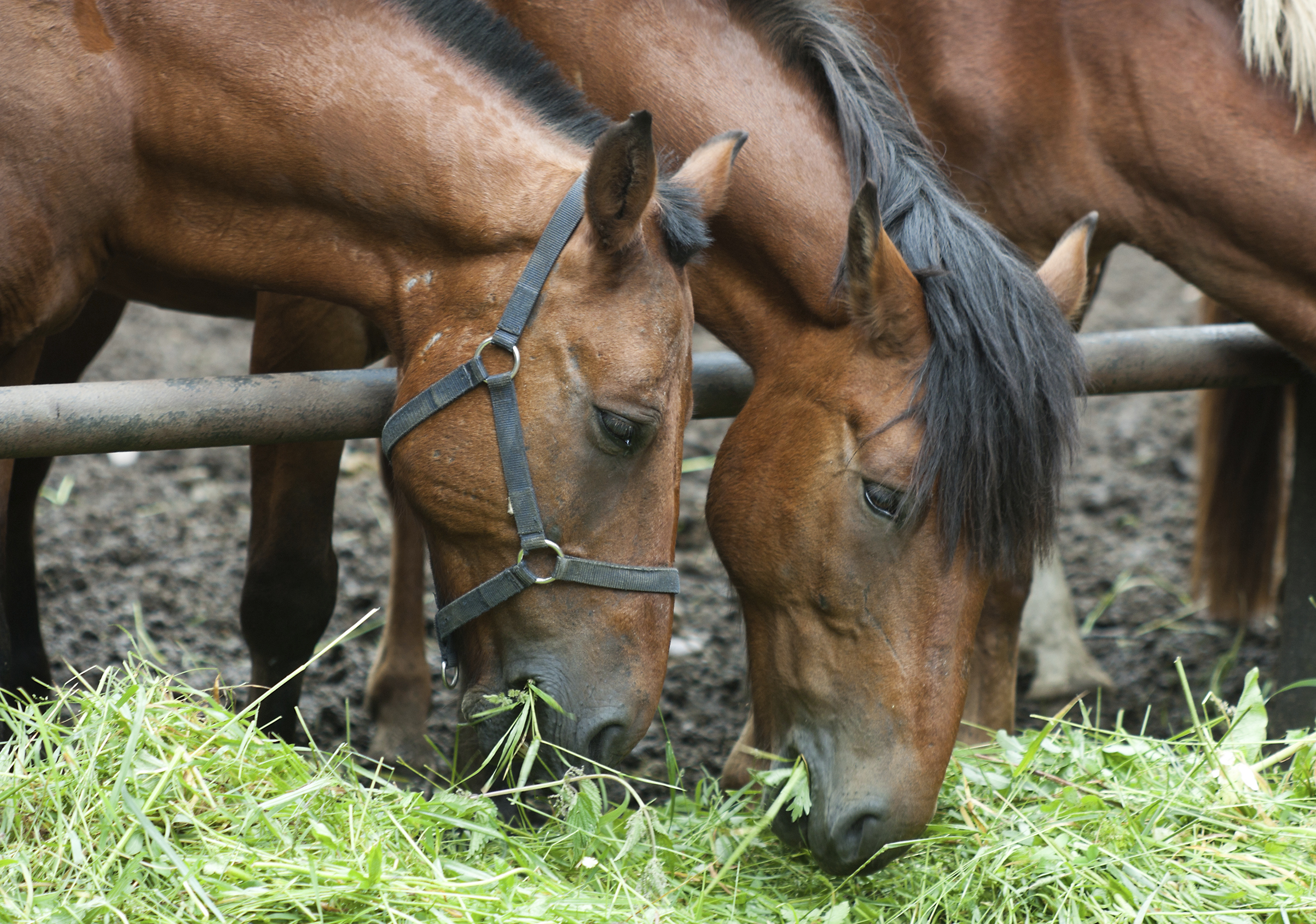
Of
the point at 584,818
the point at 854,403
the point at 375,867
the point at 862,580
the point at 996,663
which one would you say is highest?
the point at 854,403

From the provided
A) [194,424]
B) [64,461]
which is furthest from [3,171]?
[64,461]

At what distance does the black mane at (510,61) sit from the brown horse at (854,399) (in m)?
0.35

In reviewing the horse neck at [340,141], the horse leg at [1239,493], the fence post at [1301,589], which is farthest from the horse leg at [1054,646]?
the horse neck at [340,141]

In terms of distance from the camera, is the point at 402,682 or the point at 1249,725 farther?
the point at 402,682

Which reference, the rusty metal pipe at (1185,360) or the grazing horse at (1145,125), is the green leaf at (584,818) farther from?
the grazing horse at (1145,125)

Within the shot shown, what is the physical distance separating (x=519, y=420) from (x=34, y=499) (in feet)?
6.49

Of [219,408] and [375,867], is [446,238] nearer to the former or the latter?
[219,408]

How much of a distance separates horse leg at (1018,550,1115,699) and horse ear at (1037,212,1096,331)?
1.65 metres

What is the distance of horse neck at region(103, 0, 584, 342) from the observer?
191 cm

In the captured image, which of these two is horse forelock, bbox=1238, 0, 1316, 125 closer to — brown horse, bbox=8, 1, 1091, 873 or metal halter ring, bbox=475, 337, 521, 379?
brown horse, bbox=8, 1, 1091, 873

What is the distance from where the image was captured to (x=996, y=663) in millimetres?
2996

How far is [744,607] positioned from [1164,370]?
124 cm

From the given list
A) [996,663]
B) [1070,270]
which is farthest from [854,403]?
[996,663]

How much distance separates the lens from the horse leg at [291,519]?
265 centimetres
